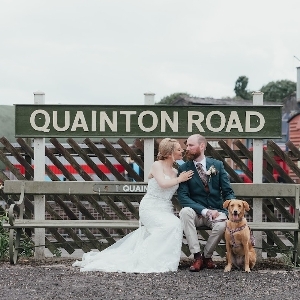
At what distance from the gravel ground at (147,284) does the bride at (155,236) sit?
0.23 meters

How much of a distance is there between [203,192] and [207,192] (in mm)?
47

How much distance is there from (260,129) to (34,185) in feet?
9.49

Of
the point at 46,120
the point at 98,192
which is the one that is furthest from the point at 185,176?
the point at 46,120

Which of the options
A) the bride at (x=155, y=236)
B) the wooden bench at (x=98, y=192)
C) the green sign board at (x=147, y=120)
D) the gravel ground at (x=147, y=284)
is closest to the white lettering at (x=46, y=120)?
the green sign board at (x=147, y=120)

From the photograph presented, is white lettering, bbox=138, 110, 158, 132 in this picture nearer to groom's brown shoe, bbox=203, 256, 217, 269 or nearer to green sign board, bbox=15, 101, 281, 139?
green sign board, bbox=15, 101, 281, 139

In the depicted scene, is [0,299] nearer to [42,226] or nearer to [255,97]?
[42,226]

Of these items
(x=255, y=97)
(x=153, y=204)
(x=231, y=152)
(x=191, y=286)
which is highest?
(x=255, y=97)

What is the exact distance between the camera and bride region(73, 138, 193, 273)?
8.46m

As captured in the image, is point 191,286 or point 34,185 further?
point 34,185

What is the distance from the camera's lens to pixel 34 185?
947 centimetres

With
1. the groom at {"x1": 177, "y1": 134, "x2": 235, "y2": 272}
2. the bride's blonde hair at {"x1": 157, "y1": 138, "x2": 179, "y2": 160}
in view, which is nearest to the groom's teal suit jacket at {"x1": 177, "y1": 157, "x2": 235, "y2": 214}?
the groom at {"x1": 177, "y1": 134, "x2": 235, "y2": 272}

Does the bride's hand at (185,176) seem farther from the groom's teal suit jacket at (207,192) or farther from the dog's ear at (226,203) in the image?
the dog's ear at (226,203)

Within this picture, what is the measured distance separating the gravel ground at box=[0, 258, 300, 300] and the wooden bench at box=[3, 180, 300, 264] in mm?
478

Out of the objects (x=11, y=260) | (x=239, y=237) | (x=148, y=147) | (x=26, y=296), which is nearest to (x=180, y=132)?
(x=148, y=147)
